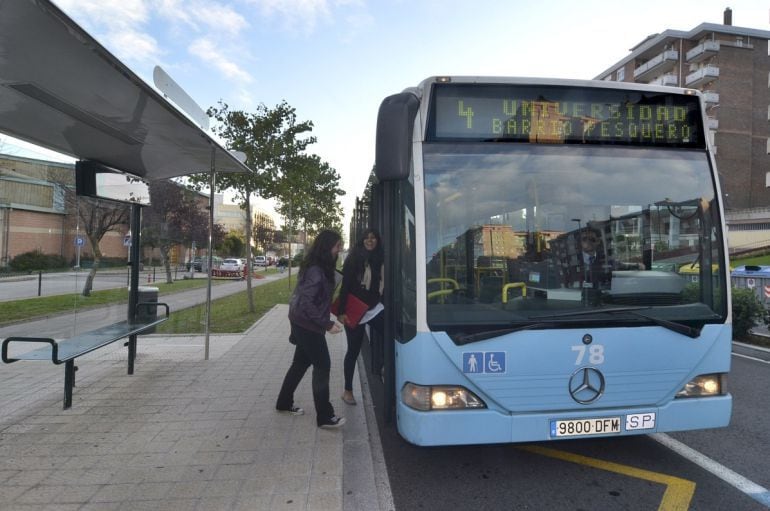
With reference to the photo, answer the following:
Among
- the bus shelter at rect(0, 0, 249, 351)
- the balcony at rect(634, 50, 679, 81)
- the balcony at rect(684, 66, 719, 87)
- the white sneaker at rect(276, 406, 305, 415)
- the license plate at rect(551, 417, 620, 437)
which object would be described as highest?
the balcony at rect(634, 50, 679, 81)

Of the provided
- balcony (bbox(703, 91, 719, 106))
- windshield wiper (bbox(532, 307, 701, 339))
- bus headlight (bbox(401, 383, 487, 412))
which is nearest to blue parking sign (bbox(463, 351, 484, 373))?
bus headlight (bbox(401, 383, 487, 412))

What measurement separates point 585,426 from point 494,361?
752mm

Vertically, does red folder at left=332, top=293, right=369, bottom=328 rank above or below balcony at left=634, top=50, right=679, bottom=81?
below

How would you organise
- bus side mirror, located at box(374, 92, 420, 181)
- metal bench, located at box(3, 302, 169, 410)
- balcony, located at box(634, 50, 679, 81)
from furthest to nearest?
balcony, located at box(634, 50, 679, 81)
metal bench, located at box(3, 302, 169, 410)
bus side mirror, located at box(374, 92, 420, 181)

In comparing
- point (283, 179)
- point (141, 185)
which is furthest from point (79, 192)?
point (283, 179)

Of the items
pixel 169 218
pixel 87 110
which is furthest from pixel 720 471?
pixel 169 218

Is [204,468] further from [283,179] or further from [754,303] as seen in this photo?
[283,179]

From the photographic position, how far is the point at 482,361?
303 cm

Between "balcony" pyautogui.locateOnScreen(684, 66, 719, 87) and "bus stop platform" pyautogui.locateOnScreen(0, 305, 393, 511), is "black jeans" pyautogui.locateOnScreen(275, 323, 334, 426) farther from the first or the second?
"balcony" pyautogui.locateOnScreen(684, 66, 719, 87)

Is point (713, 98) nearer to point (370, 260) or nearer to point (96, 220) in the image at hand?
point (370, 260)

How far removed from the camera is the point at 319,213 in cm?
2691

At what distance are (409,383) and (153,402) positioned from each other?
3.41 m

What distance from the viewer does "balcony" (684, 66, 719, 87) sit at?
49.4 m

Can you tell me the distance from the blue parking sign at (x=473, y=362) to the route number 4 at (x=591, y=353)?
0.61 m
